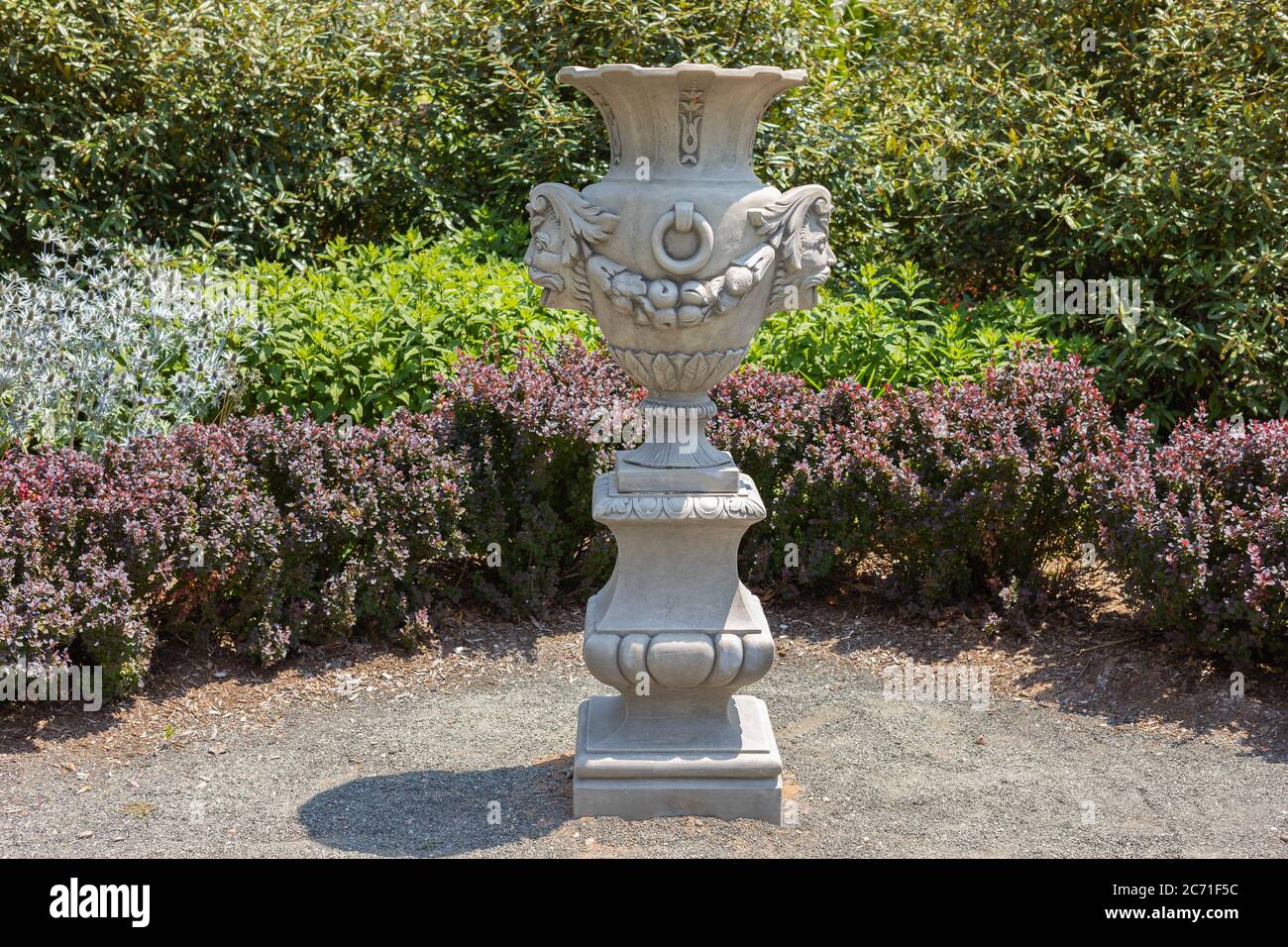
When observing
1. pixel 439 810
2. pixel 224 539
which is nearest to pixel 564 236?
pixel 439 810

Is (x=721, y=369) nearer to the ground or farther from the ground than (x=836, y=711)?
farther from the ground

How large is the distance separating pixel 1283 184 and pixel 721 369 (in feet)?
14.3

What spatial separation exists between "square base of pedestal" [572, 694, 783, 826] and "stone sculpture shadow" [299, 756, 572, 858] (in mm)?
157

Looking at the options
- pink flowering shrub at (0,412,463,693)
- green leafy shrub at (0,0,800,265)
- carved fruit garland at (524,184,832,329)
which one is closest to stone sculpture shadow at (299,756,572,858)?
pink flowering shrub at (0,412,463,693)

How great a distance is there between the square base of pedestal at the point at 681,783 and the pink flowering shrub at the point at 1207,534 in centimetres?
194

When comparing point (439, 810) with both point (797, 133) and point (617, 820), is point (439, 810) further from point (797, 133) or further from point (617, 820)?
point (797, 133)

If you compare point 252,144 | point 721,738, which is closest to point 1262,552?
point 721,738

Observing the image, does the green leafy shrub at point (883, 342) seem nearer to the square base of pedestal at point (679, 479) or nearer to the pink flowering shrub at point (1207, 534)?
the pink flowering shrub at point (1207, 534)

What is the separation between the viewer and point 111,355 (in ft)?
21.3

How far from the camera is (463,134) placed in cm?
875

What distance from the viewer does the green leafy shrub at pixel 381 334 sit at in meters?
6.63

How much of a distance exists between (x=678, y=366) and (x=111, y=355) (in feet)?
11.3

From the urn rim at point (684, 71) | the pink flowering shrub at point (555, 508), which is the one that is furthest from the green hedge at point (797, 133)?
the urn rim at point (684, 71)

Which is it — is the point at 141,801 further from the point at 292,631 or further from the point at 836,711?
the point at 836,711
